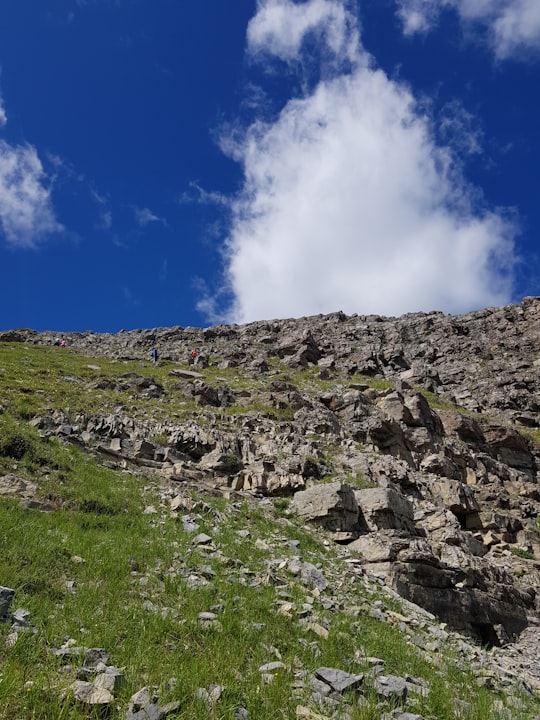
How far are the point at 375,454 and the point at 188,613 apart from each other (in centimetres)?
2032

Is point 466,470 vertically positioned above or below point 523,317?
below

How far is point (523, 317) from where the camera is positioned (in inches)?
2896

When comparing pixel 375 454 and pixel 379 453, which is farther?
pixel 379 453

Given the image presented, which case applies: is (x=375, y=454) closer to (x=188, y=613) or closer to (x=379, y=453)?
(x=379, y=453)

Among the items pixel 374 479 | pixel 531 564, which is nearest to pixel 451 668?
pixel 374 479

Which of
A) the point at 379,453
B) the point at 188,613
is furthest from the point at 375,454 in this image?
the point at 188,613

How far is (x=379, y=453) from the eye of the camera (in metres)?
28.1

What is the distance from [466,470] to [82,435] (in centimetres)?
2578

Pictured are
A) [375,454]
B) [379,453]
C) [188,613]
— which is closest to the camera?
[188,613]

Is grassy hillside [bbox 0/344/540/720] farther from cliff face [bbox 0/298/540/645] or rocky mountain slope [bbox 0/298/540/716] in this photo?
cliff face [bbox 0/298/540/645]

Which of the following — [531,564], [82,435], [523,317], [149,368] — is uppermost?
[523,317]

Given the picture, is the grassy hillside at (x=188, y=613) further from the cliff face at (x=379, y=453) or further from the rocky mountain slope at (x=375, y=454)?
the cliff face at (x=379, y=453)

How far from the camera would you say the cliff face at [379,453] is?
16.6 m

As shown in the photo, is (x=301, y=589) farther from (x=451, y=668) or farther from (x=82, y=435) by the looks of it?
(x=82, y=435)
